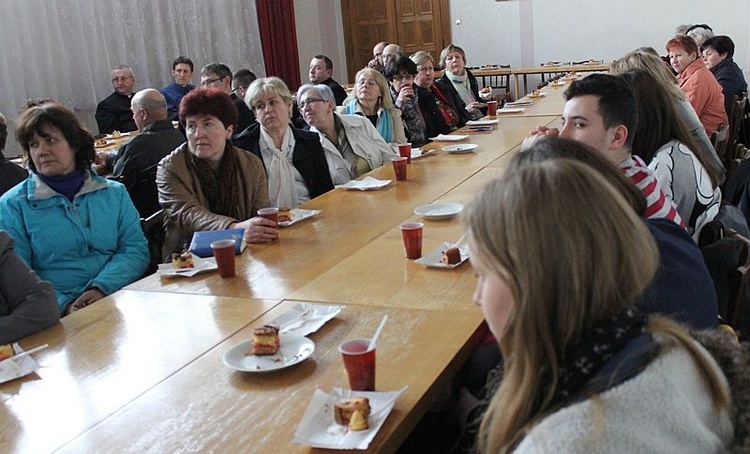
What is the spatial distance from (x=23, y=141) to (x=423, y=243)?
4.97 ft

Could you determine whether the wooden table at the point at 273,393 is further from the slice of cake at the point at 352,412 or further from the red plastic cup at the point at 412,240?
the red plastic cup at the point at 412,240

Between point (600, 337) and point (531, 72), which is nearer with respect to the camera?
point (600, 337)

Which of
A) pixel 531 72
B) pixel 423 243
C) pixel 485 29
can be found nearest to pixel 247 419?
pixel 423 243

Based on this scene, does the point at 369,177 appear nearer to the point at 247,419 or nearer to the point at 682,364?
the point at 247,419

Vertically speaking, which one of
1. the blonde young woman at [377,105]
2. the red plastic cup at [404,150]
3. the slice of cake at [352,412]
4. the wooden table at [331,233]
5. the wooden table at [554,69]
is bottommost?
the wooden table at [554,69]

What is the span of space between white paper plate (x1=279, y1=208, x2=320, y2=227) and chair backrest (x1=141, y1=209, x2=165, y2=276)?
0.61 meters

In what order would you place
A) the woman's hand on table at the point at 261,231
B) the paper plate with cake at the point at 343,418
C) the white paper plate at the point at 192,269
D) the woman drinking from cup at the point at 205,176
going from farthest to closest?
the woman drinking from cup at the point at 205,176
the woman's hand on table at the point at 261,231
the white paper plate at the point at 192,269
the paper plate with cake at the point at 343,418

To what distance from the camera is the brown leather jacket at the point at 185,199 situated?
3.14 meters

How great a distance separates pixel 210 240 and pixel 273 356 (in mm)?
984

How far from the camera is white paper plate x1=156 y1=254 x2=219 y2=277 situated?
240 centimetres

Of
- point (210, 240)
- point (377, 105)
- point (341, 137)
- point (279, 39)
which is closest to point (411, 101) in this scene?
point (377, 105)

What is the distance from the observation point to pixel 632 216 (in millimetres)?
994

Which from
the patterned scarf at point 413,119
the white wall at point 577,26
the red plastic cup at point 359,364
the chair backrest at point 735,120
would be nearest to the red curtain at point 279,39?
the white wall at point 577,26

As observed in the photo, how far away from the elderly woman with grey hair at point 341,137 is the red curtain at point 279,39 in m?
6.34
